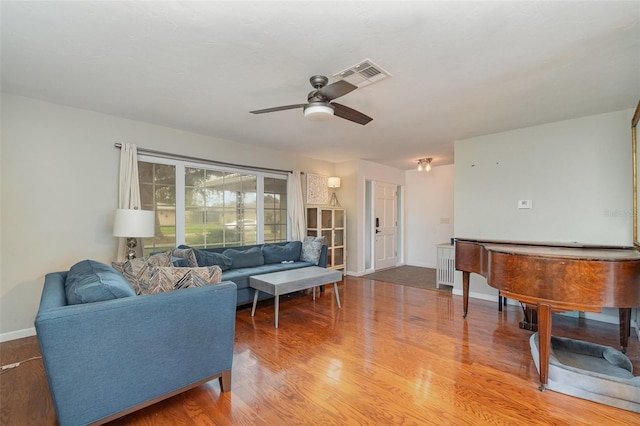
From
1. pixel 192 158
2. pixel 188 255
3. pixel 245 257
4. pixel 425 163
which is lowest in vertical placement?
pixel 245 257

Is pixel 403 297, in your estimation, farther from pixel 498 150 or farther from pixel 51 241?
pixel 51 241

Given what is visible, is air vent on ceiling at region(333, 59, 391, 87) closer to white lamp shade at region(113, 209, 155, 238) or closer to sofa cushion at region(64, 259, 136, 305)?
sofa cushion at region(64, 259, 136, 305)

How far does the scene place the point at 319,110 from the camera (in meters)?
2.33

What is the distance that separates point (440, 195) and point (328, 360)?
5.33 metres

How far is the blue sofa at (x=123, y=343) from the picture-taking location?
4.71 feet

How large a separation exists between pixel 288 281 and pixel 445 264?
9.65ft

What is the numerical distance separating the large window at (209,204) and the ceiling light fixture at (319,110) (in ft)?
8.39

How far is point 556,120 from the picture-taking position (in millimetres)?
3586

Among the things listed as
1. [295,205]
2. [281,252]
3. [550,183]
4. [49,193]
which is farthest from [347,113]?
[49,193]

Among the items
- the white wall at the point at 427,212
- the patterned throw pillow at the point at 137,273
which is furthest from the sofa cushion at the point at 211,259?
the white wall at the point at 427,212

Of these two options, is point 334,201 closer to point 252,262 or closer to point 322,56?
point 252,262

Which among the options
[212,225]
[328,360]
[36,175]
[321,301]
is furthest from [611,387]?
[36,175]

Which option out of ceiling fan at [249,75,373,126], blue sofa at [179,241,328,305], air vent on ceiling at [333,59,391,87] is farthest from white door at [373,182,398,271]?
ceiling fan at [249,75,373,126]

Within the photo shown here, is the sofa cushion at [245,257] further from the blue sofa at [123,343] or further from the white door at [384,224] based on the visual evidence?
the white door at [384,224]
